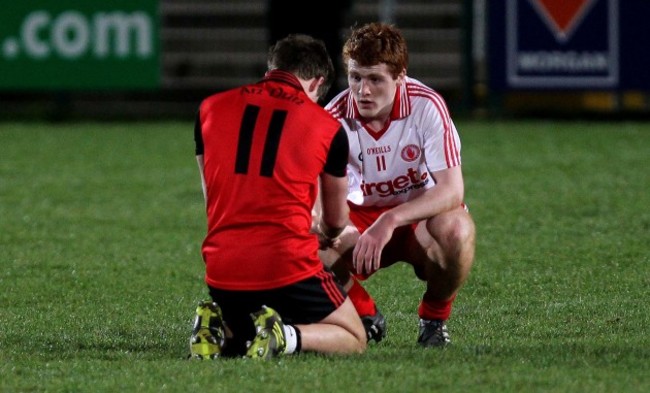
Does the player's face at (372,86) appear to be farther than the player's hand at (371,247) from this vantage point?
Yes

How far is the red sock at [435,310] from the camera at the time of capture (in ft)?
18.1

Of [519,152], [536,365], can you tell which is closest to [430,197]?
[536,365]

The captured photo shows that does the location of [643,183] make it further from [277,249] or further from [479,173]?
[277,249]

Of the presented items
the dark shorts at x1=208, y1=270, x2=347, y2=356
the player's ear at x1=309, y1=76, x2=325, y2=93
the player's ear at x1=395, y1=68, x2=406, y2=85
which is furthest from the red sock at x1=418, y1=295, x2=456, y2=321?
the player's ear at x1=309, y1=76, x2=325, y2=93

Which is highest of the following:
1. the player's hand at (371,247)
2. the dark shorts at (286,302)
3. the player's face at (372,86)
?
the player's face at (372,86)

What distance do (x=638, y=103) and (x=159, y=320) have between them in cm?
1245

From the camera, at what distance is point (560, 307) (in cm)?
627

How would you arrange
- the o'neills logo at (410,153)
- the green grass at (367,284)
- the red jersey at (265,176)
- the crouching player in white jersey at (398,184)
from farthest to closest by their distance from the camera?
the o'neills logo at (410,153)
the crouching player in white jersey at (398,184)
the red jersey at (265,176)
the green grass at (367,284)

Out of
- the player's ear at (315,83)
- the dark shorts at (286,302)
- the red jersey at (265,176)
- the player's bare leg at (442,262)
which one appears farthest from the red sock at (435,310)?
the player's ear at (315,83)

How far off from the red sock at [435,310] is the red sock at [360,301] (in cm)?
20

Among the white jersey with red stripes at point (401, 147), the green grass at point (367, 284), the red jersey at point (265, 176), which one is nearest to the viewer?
the green grass at point (367, 284)

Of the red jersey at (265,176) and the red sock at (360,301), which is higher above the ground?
the red jersey at (265,176)

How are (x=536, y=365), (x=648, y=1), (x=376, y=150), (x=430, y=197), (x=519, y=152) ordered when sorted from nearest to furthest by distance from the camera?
(x=536, y=365)
(x=430, y=197)
(x=376, y=150)
(x=519, y=152)
(x=648, y=1)

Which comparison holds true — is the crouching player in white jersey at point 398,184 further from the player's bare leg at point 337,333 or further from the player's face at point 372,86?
the player's bare leg at point 337,333
